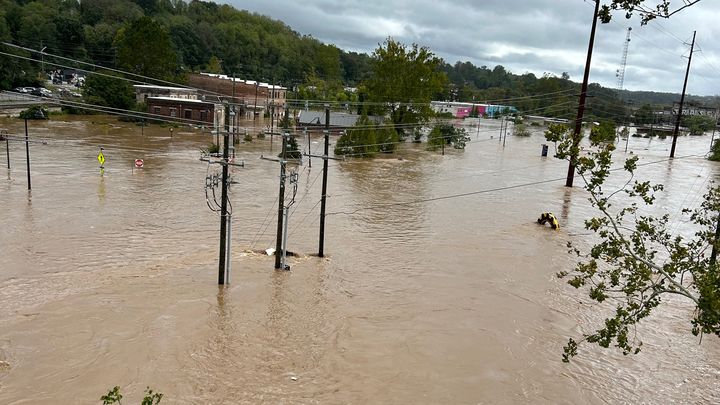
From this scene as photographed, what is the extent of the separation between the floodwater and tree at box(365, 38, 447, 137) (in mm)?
28650

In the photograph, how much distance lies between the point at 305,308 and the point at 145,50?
63.6 meters

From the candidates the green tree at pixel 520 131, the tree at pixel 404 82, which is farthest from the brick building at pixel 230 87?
the green tree at pixel 520 131

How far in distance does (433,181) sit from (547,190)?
7.55 meters

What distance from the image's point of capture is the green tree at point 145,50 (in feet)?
225

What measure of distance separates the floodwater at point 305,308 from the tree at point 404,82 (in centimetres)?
2865

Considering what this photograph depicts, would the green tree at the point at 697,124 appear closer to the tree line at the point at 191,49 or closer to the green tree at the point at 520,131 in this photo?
the tree line at the point at 191,49

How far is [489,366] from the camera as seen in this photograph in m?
12.6

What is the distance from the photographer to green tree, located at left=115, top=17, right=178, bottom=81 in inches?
2694

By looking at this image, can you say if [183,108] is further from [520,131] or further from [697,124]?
[697,124]

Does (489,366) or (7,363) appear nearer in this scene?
(7,363)

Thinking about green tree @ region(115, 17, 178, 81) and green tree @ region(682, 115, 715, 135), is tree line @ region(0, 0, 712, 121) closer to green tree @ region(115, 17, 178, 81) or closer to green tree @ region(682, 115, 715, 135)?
green tree @ region(115, 17, 178, 81)

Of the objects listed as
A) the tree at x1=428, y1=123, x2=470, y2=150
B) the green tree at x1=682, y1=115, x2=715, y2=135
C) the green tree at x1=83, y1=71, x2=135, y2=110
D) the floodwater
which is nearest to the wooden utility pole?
the floodwater

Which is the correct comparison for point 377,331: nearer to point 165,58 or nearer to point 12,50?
point 165,58

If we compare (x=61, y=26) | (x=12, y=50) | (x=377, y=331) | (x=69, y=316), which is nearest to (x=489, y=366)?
(x=377, y=331)
